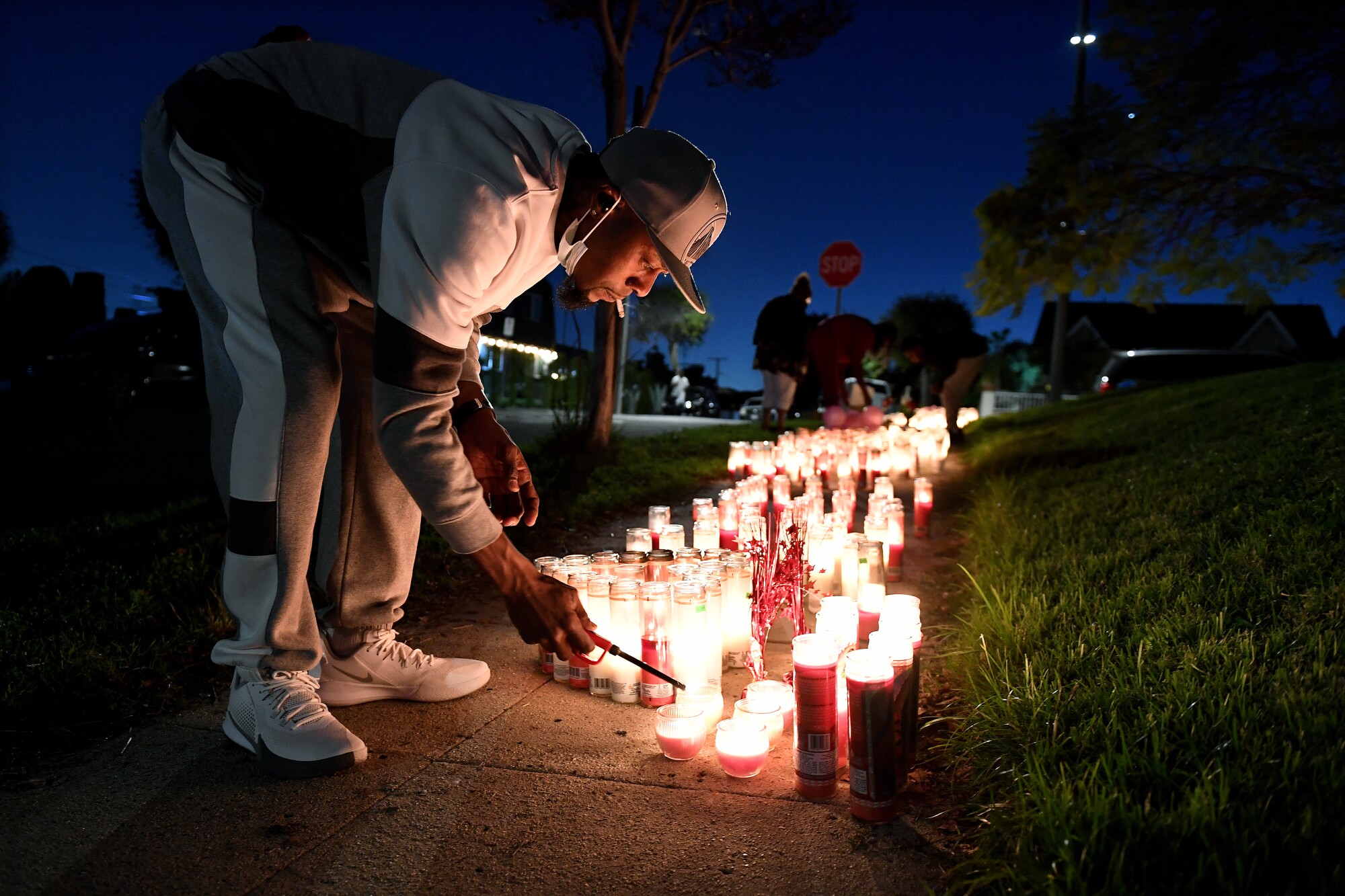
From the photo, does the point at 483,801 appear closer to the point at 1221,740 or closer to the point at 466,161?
the point at 466,161

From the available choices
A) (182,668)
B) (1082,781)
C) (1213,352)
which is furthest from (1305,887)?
(1213,352)

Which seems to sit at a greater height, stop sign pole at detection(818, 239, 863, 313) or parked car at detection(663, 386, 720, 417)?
stop sign pole at detection(818, 239, 863, 313)

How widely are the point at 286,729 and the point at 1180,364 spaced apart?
22644 millimetres

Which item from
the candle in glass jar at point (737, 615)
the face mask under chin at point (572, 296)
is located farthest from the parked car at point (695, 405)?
the face mask under chin at point (572, 296)

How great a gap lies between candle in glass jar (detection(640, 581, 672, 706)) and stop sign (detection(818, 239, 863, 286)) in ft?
40.8

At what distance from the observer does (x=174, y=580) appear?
11.4ft

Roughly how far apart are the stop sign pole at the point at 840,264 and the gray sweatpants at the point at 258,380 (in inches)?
506

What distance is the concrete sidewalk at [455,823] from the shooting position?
1.70 metres

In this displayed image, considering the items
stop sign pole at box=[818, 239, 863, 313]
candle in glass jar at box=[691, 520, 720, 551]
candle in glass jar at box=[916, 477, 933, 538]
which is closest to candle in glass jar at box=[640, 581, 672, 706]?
candle in glass jar at box=[691, 520, 720, 551]

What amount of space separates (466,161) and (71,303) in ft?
83.3

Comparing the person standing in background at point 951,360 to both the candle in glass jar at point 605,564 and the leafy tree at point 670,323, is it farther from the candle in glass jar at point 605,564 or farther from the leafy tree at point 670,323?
the leafy tree at point 670,323

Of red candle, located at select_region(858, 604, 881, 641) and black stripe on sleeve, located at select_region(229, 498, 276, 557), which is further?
red candle, located at select_region(858, 604, 881, 641)

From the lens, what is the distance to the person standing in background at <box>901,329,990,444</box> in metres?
10.2

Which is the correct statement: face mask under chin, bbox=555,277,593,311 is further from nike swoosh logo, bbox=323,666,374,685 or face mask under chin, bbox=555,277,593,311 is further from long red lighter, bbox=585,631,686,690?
nike swoosh logo, bbox=323,666,374,685
